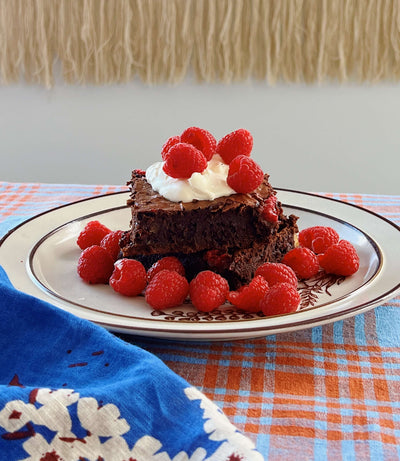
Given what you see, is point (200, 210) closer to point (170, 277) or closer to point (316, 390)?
point (170, 277)

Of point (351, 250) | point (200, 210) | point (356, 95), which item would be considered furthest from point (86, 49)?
point (351, 250)

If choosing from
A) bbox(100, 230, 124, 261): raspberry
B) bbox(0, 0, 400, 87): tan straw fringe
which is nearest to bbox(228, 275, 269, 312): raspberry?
bbox(100, 230, 124, 261): raspberry

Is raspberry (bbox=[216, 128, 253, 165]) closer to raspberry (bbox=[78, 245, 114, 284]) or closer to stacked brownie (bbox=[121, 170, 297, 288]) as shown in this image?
stacked brownie (bbox=[121, 170, 297, 288])

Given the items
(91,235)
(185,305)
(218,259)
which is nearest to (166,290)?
(185,305)

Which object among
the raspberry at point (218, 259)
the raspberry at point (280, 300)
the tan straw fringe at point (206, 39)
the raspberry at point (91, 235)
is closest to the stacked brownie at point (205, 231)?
the raspberry at point (218, 259)

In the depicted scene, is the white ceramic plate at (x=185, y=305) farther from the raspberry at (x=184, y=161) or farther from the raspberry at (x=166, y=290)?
the raspberry at (x=184, y=161)

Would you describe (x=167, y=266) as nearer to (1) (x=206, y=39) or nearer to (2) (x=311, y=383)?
(2) (x=311, y=383)

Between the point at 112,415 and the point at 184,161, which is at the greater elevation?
the point at 184,161
